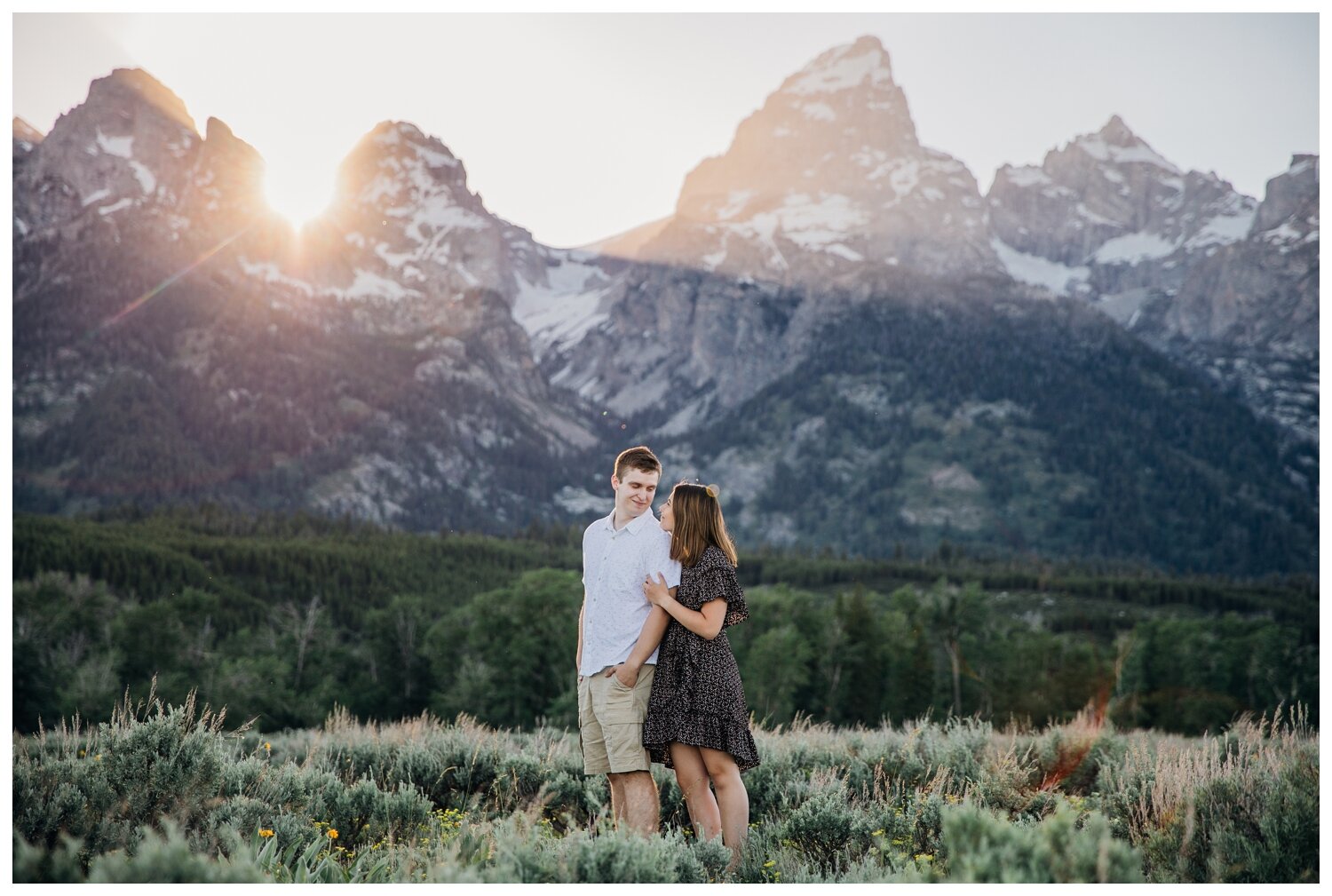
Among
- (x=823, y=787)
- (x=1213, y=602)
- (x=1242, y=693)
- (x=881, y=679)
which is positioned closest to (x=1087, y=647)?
(x=1242, y=693)

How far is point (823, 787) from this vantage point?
7.20 meters

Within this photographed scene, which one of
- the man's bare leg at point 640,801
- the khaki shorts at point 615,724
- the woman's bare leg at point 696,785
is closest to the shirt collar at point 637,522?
the khaki shorts at point 615,724

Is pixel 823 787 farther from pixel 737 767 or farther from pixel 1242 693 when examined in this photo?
pixel 1242 693

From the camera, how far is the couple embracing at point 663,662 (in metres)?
5.87

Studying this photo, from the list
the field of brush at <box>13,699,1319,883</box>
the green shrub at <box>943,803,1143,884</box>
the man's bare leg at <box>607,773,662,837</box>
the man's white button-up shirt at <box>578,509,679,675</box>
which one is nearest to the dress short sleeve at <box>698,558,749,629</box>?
the man's white button-up shirt at <box>578,509,679,675</box>

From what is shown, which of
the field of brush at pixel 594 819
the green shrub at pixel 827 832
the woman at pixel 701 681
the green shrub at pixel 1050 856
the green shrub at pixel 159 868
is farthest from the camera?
the green shrub at pixel 827 832

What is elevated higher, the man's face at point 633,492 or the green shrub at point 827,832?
the man's face at point 633,492

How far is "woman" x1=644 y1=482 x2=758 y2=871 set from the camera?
19.2ft

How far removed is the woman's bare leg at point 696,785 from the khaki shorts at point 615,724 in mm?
203

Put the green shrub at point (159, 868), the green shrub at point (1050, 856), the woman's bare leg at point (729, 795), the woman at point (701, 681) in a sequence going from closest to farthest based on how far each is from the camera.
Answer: the green shrub at point (159, 868), the green shrub at point (1050, 856), the woman at point (701, 681), the woman's bare leg at point (729, 795)

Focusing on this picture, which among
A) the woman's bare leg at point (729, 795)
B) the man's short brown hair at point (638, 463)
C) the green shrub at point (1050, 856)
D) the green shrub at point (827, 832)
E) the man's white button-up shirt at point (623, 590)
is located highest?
the man's short brown hair at point (638, 463)

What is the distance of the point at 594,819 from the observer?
24.1 feet

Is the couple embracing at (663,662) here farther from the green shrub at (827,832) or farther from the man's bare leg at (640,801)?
the green shrub at (827,832)

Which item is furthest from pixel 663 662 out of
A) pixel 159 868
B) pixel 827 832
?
pixel 159 868
